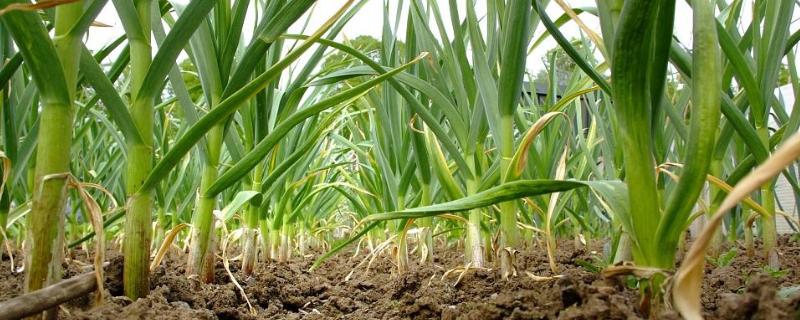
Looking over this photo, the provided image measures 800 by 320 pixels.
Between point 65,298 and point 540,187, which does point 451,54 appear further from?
point 65,298

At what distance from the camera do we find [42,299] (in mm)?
533

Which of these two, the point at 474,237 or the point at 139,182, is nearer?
the point at 139,182

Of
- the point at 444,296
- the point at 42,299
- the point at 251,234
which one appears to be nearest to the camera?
the point at 42,299

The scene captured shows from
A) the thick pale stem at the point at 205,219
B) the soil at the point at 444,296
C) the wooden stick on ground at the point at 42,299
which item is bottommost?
the soil at the point at 444,296

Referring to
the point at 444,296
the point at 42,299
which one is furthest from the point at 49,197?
the point at 444,296

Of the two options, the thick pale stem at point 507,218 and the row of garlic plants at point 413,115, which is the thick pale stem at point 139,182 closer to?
the row of garlic plants at point 413,115

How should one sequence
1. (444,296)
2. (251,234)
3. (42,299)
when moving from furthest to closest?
1. (251,234)
2. (444,296)
3. (42,299)

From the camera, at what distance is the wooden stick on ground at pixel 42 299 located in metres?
0.50

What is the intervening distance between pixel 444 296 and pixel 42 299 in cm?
52

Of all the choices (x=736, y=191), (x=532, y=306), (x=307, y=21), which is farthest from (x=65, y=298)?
(x=307, y=21)

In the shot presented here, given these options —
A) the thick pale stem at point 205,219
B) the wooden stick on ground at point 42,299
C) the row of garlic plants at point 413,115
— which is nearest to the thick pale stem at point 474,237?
the row of garlic plants at point 413,115

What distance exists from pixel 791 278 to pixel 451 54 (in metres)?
0.62

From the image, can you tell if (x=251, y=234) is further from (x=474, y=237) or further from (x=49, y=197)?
(x=49, y=197)

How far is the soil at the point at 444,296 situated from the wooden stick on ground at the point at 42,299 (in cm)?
3
